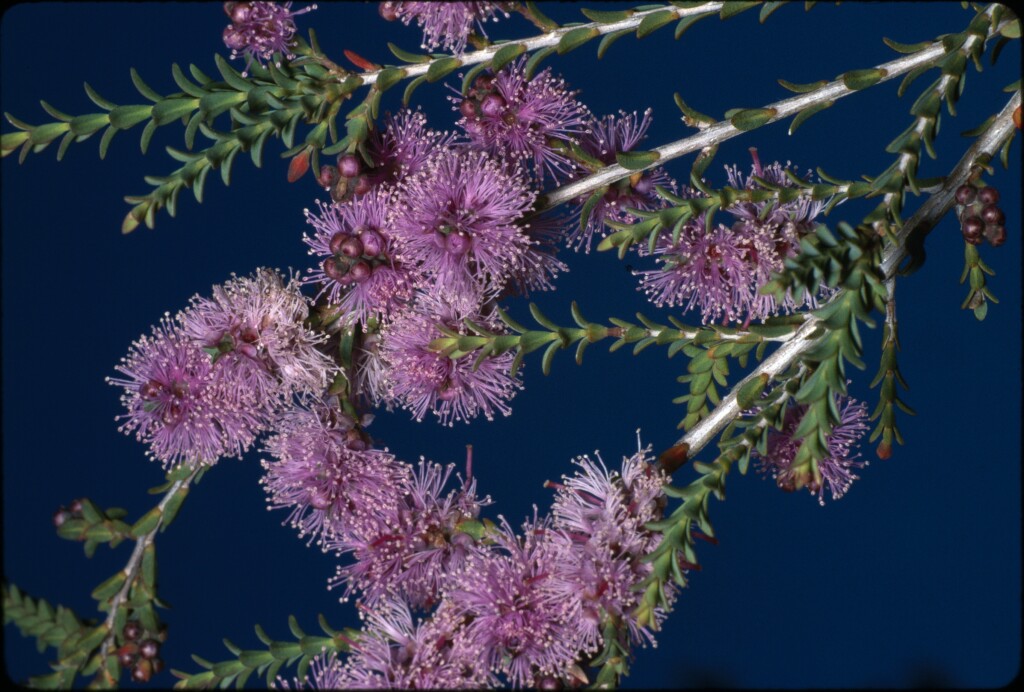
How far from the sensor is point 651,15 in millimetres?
1605

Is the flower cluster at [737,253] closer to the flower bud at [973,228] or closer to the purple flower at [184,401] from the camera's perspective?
the flower bud at [973,228]

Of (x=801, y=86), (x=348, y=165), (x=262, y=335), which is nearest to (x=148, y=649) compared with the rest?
(x=262, y=335)

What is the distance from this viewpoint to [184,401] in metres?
1.64

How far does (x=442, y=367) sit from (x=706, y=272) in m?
0.51

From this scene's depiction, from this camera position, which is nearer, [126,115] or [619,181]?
[126,115]

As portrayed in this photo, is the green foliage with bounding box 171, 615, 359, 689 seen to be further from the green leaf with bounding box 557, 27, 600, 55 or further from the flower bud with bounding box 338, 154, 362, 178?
the green leaf with bounding box 557, 27, 600, 55

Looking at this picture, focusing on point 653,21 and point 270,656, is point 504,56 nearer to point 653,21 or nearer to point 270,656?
point 653,21

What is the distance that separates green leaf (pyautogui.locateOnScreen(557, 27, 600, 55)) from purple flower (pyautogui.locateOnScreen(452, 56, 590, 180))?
70mm

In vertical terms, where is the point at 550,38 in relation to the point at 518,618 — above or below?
above

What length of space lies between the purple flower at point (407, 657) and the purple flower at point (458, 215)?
23.0 inches

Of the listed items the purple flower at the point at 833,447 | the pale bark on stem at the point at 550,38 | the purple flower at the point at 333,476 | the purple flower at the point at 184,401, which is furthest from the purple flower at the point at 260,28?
the purple flower at the point at 833,447

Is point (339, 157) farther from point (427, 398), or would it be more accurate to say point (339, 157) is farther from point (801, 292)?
point (801, 292)

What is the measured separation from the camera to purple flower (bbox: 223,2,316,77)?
1.62 meters

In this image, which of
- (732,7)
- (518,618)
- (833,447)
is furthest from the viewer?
(833,447)
